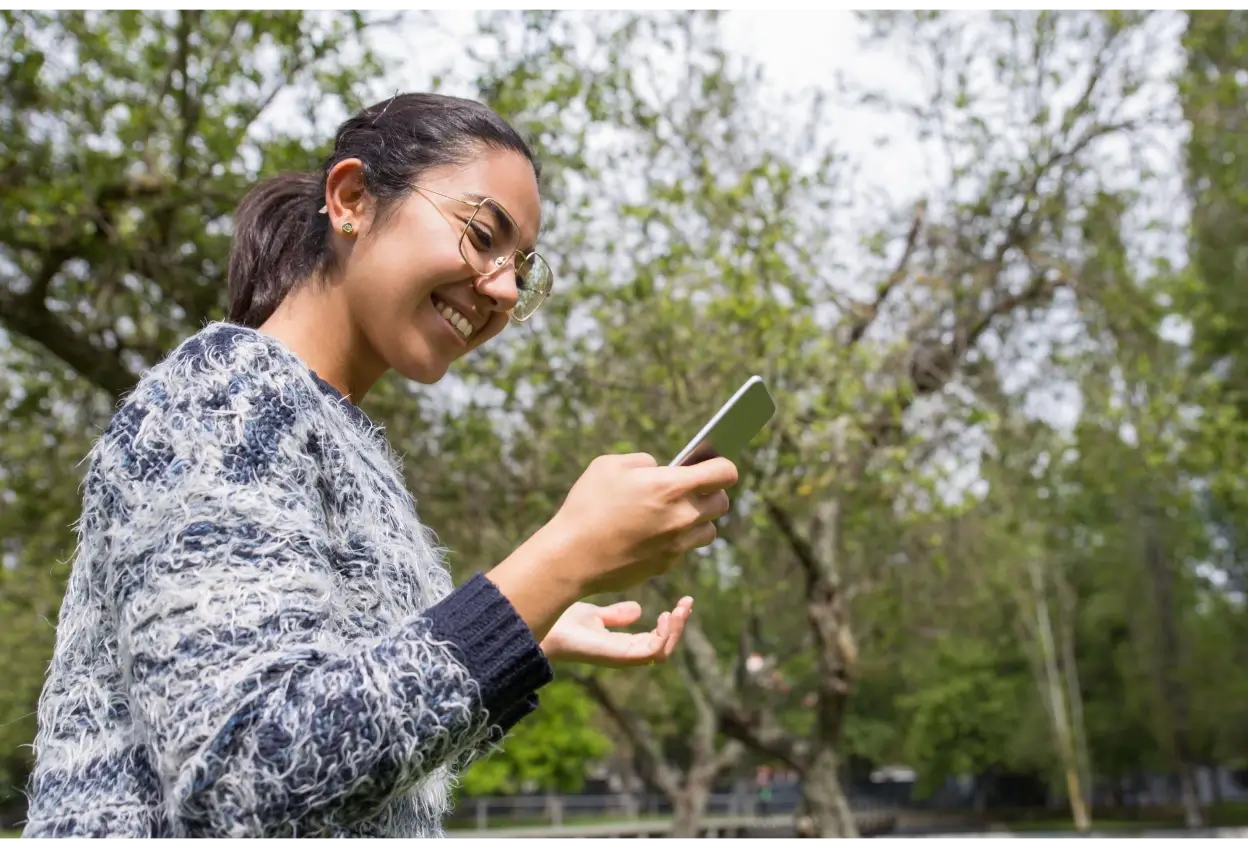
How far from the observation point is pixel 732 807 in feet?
146

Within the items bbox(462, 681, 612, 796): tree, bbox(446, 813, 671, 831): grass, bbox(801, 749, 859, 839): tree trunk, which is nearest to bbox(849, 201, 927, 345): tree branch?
bbox(801, 749, 859, 839): tree trunk

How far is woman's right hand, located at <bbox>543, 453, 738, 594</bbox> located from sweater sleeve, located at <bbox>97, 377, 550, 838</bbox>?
0.10 meters

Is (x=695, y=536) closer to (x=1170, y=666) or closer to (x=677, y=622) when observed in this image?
(x=677, y=622)

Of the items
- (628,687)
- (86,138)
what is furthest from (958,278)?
(628,687)

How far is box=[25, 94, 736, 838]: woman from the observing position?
1.03 metres

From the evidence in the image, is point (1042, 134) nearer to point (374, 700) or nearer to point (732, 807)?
point (374, 700)

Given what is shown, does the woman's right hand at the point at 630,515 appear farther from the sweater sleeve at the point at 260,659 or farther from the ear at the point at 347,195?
the ear at the point at 347,195

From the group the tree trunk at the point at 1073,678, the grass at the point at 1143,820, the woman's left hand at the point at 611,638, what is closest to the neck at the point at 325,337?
the woman's left hand at the point at 611,638

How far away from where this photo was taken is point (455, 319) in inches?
60.5

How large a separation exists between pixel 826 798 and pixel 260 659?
1064 centimetres

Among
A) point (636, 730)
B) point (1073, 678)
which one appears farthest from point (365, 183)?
point (1073, 678)

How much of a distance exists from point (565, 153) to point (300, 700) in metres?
7.48

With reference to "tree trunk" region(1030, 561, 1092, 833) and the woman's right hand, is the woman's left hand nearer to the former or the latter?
the woman's right hand

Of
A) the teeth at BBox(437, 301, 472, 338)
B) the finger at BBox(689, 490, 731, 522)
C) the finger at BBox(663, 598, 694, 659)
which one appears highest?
the teeth at BBox(437, 301, 472, 338)
